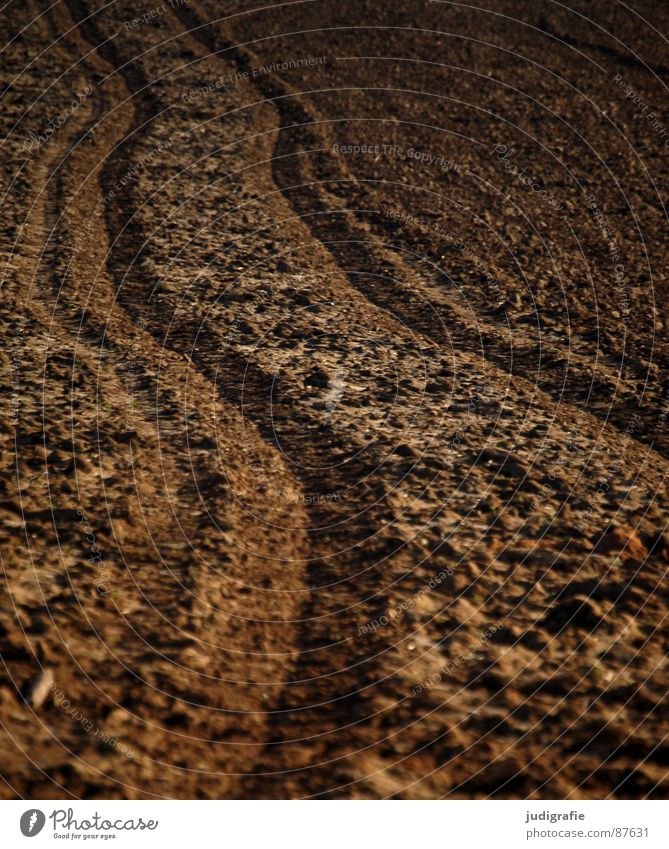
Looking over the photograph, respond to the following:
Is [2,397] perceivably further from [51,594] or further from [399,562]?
[399,562]

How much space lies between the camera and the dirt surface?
5.75m

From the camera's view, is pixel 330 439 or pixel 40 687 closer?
pixel 40 687

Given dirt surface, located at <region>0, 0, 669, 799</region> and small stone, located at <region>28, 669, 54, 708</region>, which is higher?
dirt surface, located at <region>0, 0, 669, 799</region>

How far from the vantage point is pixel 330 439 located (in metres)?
9.37

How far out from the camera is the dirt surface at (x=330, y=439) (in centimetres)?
575

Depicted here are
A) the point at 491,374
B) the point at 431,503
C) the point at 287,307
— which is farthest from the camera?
the point at 287,307

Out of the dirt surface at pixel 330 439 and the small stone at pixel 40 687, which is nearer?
the small stone at pixel 40 687

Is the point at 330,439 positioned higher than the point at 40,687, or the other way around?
the point at 330,439

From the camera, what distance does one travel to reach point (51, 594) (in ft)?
21.6

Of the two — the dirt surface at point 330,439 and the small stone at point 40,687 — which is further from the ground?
the dirt surface at point 330,439

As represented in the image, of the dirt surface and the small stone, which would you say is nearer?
the small stone
